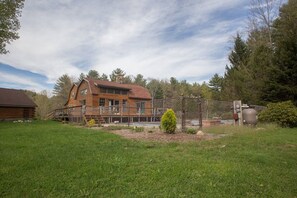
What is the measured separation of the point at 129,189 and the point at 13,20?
22646 mm

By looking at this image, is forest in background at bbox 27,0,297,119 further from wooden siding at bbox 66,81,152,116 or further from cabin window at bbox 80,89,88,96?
cabin window at bbox 80,89,88,96

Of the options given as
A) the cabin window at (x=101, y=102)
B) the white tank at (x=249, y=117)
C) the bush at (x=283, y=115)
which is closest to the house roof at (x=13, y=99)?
the cabin window at (x=101, y=102)

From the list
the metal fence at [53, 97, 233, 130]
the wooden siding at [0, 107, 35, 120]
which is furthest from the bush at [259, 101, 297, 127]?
the wooden siding at [0, 107, 35, 120]

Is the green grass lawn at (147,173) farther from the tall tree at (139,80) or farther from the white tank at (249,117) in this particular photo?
the tall tree at (139,80)

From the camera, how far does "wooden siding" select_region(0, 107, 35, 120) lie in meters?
26.6

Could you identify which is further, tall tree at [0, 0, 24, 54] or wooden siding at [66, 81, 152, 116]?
wooden siding at [66, 81, 152, 116]

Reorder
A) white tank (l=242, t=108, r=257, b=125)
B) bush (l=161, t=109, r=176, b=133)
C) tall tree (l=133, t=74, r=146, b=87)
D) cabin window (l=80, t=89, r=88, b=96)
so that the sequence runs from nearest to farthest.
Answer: bush (l=161, t=109, r=176, b=133), white tank (l=242, t=108, r=257, b=125), cabin window (l=80, t=89, r=88, b=96), tall tree (l=133, t=74, r=146, b=87)

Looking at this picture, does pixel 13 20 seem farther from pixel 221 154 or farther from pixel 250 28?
pixel 250 28

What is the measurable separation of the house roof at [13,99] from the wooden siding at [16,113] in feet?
2.19

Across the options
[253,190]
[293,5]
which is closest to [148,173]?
[253,190]

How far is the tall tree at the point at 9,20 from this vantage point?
62.5 feet

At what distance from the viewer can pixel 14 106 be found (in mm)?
27297

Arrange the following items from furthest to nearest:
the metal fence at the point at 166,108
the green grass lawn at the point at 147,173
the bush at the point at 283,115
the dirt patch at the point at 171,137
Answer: the metal fence at the point at 166,108 < the bush at the point at 283,115 < the dirt patch at the point at 171,137 < the green grass lawn at the point at 147,173

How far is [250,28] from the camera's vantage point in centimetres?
2614
